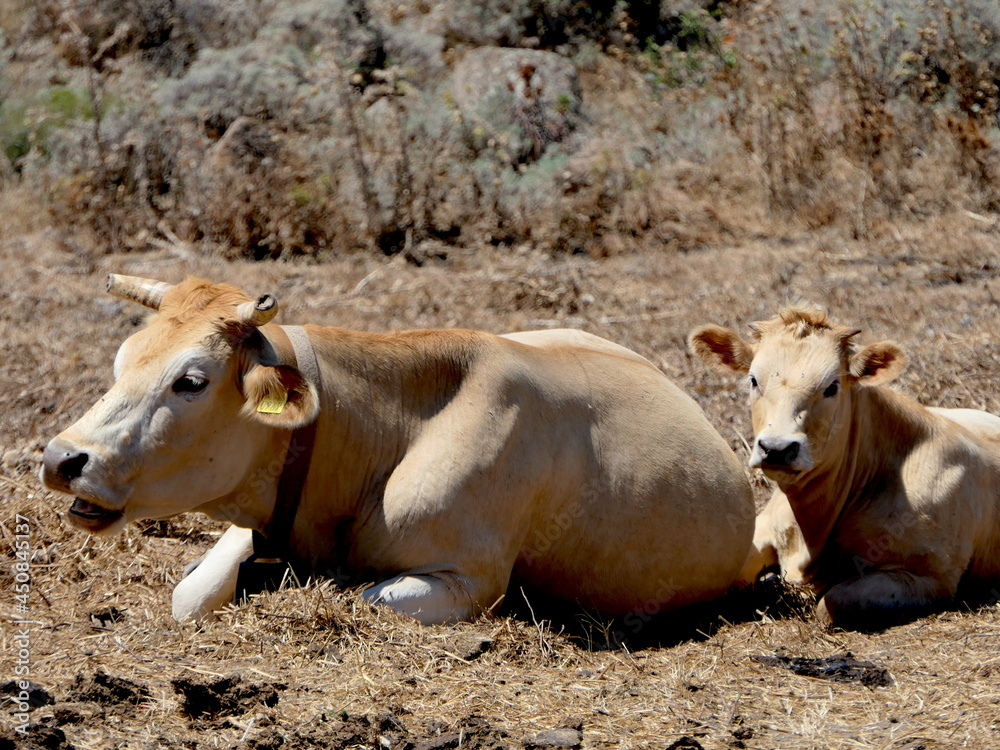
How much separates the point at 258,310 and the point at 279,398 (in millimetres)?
327

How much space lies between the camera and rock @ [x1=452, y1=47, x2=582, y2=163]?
13.5m

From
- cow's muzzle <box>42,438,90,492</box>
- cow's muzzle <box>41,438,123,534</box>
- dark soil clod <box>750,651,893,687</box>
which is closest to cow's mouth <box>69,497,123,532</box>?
cow's muzzle <box>41,438,123,534</box>

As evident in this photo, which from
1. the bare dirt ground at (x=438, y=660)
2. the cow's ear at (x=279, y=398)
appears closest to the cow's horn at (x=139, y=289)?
the cow's ear at (x=279, y=398)

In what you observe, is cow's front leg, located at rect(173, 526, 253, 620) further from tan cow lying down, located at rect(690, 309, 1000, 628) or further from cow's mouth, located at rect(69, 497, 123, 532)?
tan cow lying down, located at rect(690, 309, 1000, 628)

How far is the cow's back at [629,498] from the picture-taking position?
4809mm

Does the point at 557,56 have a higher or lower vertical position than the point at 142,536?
higher

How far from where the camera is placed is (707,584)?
17.1ft

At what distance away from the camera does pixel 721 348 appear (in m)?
5.99

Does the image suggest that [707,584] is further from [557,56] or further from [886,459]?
[557,56]

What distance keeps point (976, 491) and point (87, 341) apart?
6.22 m

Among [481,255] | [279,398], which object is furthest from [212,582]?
[481,255]

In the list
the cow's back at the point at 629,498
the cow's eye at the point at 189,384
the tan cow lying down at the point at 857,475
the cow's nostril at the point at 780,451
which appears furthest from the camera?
the tan cow lying down at the point at 857,475

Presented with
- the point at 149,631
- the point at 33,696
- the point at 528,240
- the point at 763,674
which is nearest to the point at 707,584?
the point at 763,674

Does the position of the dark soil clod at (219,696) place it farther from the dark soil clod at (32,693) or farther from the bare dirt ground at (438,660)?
the dark soil clod at (32,693)
